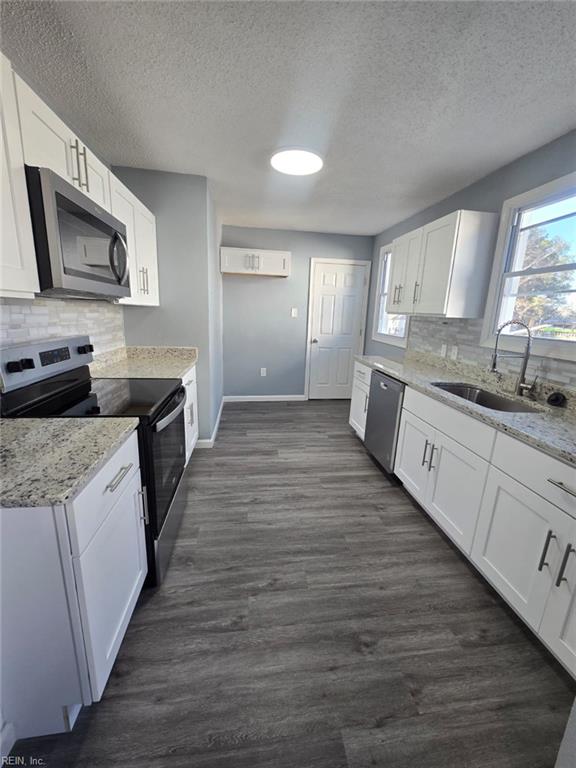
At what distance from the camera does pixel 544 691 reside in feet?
3.99

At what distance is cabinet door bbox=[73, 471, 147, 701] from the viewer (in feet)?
3.05

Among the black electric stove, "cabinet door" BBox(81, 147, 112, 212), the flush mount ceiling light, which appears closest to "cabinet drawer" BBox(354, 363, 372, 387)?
the flush mount ceiling light

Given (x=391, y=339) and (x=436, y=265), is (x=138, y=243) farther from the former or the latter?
(x=391, y=339)

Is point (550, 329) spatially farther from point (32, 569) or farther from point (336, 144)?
point (32, 569)

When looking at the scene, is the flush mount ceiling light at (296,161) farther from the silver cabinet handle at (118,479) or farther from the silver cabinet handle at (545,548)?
the silver cabinet handle at (545,548)

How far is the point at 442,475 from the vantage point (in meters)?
1.96

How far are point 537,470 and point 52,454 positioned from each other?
71.3 inches

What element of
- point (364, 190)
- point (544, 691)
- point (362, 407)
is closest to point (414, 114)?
point (364, 190)

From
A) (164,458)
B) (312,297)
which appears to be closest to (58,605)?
(164,458)

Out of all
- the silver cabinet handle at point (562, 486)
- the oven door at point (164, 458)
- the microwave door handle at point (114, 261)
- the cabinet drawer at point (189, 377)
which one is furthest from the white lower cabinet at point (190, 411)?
the silver cabinet handle at point (562, 486)

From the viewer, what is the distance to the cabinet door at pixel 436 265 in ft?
7.82

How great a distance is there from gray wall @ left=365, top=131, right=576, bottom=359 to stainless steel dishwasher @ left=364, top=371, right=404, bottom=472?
0.77 metres

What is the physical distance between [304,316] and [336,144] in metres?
2.65

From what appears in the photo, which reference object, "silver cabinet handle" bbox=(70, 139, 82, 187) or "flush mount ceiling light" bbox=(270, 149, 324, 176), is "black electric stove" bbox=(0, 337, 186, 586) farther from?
"flush mount ceiling light" bbox=(270, 149, 324, 176)
